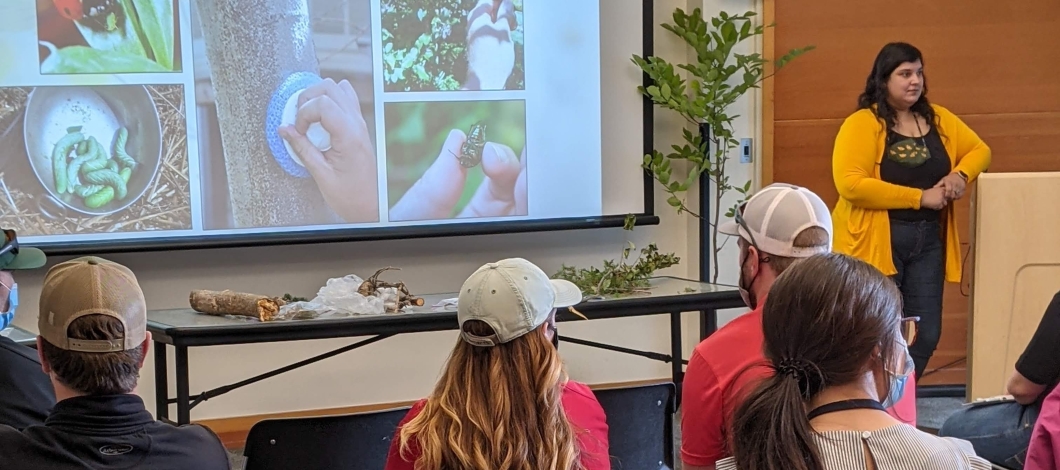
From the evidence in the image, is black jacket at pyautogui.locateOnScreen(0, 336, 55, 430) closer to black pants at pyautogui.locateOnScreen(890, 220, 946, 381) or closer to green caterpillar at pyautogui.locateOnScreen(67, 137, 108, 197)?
green caterpillar at pyautogui.locateOnScreen(67, 137, 108, 197)

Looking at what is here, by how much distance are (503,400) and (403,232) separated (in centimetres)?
260

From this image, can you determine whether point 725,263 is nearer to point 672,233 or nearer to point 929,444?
point 672,233

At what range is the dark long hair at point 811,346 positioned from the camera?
121 centimetres

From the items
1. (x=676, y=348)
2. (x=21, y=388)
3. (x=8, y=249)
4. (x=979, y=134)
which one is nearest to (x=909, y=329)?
(x=21, y=388)

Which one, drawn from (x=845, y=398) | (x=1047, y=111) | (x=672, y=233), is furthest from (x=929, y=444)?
(x=1047, y=111)

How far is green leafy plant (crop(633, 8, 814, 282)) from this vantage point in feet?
13.6

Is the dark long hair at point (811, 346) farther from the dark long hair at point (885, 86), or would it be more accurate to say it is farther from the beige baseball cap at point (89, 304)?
the dark long hair at point (885, 86)

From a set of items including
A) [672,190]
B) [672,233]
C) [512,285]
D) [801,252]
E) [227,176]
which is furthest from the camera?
[672,233]

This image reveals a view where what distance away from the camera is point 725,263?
14.9 ft

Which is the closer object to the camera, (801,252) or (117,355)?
(117,355)

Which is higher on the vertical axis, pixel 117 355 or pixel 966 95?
pixel 966 95

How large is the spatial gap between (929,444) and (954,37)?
372cm

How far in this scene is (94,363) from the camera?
149 centimetres

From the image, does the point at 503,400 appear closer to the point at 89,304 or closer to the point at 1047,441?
the point at 89,304
